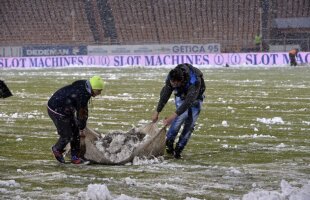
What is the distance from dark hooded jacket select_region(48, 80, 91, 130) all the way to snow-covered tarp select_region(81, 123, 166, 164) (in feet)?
1.97

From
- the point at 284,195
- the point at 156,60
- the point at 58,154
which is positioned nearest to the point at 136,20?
the point at 156,60

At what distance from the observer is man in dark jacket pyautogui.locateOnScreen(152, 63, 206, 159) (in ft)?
30.2

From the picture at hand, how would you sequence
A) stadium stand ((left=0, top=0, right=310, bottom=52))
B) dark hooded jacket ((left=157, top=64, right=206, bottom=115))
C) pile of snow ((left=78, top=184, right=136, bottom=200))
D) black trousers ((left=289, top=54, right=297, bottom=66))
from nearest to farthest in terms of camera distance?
1. pile of snow ((left=78, top=184, right=136, bottom=200))
2. dark hooded jacket ((left=157, top=64, right=206, bottom=115))
3. black trousers ((left=289, top=54, right=297, bottom=66))
4. stadium stand ((left=0, top=0, right=310, bottom=52))

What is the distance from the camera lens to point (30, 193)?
7496 mm

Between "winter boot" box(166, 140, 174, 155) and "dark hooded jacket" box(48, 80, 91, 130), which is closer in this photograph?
"dark hooded jacket" box(48, 80, 91, 130)

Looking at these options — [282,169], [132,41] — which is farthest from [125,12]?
[282,169]

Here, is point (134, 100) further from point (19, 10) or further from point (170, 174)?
point (19, 10)

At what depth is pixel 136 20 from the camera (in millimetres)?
56375

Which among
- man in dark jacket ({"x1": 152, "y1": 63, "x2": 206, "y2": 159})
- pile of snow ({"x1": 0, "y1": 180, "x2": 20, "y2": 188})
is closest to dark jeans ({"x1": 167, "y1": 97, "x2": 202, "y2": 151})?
man in dark jacket ({"x1": 152, "y1": 63, "x2": 206, "y2": 159})

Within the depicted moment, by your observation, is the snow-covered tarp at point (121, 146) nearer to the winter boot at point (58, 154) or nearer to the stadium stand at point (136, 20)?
the winter boot at point (58, 154)

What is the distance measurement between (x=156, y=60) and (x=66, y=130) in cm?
3916

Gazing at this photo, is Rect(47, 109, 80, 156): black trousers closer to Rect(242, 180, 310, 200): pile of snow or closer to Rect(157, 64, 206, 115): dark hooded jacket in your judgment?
Rect(157, 64, 206, 115): dark hooded jacket

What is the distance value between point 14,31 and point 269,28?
22234 mm

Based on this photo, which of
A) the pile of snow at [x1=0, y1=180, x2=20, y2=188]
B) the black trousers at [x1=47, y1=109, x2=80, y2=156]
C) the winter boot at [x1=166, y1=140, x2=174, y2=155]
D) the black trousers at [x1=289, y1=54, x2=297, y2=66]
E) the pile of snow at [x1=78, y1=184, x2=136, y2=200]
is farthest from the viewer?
the black trousers at [x1=289, y1=54, x2=297, y2=66]
